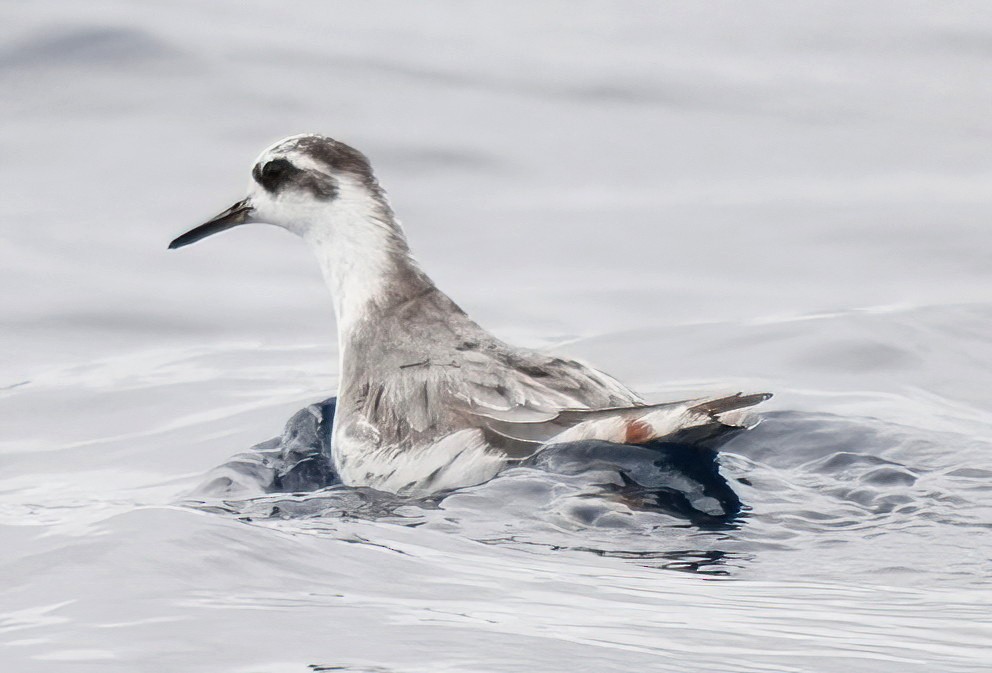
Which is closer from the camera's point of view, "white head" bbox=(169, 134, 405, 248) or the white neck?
the white neck

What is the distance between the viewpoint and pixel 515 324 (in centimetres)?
1055

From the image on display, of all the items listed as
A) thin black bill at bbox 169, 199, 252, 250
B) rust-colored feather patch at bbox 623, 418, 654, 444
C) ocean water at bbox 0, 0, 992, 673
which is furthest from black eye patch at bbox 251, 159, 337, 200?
rust-colored feather patch at bbox 623, 418, 654, 444

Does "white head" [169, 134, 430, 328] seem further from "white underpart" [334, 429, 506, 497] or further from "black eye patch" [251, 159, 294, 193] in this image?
"white underpart" [334, 429, 506, 497]

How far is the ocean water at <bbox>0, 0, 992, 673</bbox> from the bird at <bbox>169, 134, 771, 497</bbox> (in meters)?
0.25

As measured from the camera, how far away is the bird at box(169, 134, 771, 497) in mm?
6715

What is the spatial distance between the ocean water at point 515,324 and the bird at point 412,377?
0.82 ft

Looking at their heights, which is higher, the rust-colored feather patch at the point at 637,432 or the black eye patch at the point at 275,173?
the black eye patch at the point at 275,173

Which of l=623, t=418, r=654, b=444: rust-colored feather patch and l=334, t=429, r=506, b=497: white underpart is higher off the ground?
l=623, t=418, r=654, b=444: rust-colored feather patch

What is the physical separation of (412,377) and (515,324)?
3202mm

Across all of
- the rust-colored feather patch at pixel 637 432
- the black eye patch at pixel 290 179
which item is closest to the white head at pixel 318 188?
the black eye patch at pixel 290 179

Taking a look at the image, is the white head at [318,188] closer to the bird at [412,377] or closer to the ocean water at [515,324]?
the bird at [412,377]

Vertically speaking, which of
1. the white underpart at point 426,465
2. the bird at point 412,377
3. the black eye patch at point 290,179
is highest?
the black eye patch at point 290,179

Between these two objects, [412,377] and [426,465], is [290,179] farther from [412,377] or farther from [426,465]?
[426,465]

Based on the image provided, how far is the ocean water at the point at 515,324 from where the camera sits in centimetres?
514
